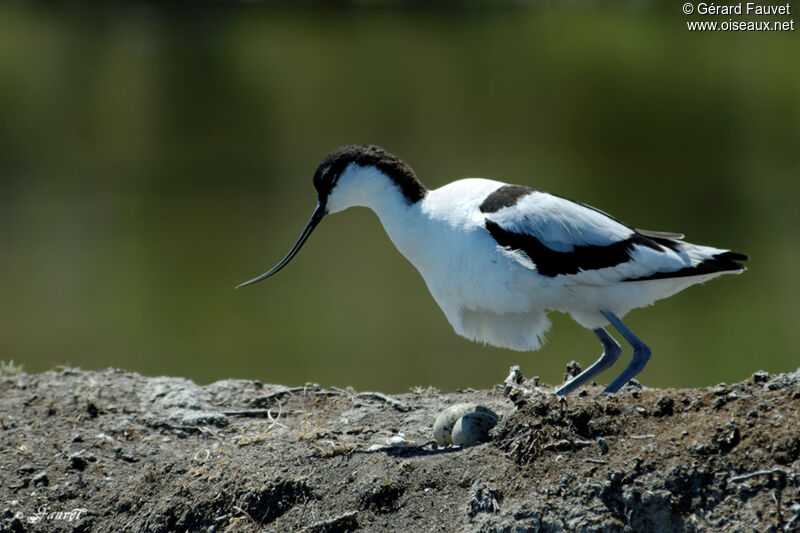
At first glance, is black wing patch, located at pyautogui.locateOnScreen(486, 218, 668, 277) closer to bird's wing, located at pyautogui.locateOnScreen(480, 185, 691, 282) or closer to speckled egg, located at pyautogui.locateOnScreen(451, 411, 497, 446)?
bird's wing, located at pyautogui.locateOnScreen(480, 185, 691, 282)

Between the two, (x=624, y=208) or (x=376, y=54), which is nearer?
(x=624, y=208)

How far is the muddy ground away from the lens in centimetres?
322

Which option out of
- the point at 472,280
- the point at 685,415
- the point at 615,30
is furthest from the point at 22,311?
the point at 615,30

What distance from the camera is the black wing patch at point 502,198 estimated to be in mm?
4247

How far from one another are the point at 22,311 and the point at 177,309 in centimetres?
180

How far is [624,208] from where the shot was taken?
11.0 meters

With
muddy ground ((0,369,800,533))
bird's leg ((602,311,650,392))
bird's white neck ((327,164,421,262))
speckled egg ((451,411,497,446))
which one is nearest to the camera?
muddy ground ((0,369,800,533))

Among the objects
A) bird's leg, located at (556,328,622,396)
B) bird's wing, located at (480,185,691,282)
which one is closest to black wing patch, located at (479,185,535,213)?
bird's wing, located at (480,185,691,282)

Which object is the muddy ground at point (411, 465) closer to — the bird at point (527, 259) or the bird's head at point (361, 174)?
the bird at point (527, 259)

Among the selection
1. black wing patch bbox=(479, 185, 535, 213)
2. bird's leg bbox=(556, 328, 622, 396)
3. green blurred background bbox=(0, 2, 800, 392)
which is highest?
green blurred background bbox=(0, 2, 800, 392)

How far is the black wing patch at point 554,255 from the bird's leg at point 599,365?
18.5 inches

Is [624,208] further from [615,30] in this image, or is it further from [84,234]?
[84,234]

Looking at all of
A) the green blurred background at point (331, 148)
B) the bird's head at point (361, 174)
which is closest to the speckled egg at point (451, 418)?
the bird's head at point (361, 174)

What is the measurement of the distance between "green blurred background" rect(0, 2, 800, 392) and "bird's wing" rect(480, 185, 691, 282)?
4.51 m
